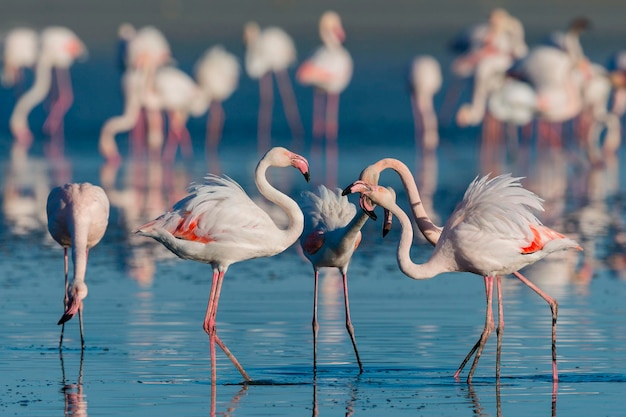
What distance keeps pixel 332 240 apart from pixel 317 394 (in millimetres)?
1328

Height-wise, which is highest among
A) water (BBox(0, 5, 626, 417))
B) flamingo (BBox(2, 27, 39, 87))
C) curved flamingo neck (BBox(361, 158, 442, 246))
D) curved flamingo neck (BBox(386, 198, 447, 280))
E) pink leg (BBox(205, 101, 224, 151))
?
flamingo (BBox(2, 27, 39, 87))

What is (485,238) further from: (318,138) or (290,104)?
(290,104)

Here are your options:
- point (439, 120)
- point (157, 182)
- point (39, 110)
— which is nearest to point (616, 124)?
point (439, 120)

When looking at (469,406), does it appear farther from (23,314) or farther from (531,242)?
(23,314)

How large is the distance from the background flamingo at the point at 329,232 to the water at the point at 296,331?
411 mm

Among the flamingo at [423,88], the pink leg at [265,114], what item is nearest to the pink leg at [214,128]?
the pink leg at [265,114]

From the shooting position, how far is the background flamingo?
801 cm

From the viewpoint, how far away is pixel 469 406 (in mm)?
6684

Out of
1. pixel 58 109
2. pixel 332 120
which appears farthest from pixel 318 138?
pixel 58 109

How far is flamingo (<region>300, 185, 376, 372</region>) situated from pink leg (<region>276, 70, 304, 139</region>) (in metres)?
15.7

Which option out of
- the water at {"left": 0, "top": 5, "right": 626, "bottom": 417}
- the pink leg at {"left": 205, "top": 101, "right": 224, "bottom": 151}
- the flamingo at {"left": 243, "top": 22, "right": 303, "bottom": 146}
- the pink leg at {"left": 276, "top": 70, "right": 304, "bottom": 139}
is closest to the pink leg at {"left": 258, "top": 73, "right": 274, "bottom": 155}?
the flamingo at {"left": 243, "top": 22, "right": 303, "bottom": 146}

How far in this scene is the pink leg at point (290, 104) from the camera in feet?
81.1

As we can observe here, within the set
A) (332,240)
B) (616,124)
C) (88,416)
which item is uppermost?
(616,124)

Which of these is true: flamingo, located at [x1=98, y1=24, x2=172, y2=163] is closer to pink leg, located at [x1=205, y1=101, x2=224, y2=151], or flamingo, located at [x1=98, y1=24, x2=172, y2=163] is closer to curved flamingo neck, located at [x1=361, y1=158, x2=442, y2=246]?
pink leg, located at [x1=205, y1=101, x2=224, y2=151]
